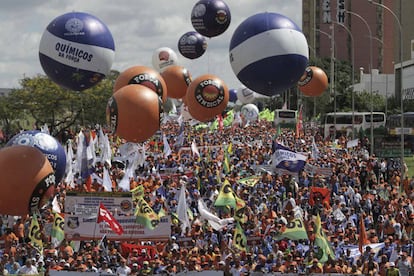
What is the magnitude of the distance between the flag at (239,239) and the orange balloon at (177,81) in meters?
15.7

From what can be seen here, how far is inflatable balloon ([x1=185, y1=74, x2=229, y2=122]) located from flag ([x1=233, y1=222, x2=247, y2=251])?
8.39 m

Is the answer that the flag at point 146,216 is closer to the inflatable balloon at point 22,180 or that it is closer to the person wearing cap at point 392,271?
the person wearing cap at point 392,271

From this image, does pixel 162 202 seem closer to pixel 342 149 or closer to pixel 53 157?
pixel 53 157

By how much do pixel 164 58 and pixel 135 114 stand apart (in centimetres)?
4220

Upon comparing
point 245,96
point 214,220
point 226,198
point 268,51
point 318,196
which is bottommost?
point 214,220

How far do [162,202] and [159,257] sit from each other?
3.88m

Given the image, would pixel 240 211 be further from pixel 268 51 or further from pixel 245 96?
pixel 245 96

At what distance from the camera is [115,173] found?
25312 millimetres

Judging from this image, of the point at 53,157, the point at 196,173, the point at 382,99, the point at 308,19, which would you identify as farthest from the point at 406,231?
the point at 308,19

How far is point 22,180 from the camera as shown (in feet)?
40.6

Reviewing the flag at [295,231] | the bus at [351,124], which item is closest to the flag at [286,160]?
the flag at [295,231]

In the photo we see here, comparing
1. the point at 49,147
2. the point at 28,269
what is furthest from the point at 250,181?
the point at 49,147

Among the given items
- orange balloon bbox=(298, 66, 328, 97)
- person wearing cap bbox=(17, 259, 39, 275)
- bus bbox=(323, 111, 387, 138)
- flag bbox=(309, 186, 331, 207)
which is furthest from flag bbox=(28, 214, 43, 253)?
bus bbox=(323, 111, 387, 138)

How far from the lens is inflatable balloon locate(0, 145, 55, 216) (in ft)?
40.4
